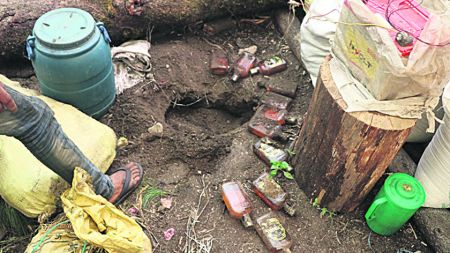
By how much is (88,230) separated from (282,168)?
122cm

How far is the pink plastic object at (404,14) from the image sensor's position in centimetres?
202

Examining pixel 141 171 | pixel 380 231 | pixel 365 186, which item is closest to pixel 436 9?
pixel 365 186

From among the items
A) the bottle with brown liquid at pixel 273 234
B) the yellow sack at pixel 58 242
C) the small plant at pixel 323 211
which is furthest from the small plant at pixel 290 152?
the yellow sack at pixel 58 242

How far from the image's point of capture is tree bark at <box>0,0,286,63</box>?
A: 304cm

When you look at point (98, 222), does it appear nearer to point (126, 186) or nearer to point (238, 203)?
point (126, 186)

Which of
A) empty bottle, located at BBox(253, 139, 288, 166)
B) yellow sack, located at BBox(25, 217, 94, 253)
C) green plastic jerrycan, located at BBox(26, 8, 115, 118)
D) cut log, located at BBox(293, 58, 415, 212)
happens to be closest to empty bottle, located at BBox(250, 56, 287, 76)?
empty bottle, located at BBox(253, 139, 288, 166)

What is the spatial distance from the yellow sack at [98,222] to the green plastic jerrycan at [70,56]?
70 cm

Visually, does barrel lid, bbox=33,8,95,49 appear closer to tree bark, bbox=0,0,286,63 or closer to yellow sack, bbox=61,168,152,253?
tree bark, bbox=0,0,286,63

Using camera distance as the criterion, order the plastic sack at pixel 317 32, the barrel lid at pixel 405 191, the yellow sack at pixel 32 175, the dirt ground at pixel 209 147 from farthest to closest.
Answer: the plastic sack at pixel 317 32 → the dirt ground at pixel 209 147 → the yellow sack at pixel 32 175 → the barrel lid at pixel 405 191

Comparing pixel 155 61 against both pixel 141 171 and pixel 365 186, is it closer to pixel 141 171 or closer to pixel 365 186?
pixel 141 171

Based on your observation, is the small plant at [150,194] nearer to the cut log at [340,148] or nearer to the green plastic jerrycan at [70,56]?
the green plastic jerrycan at [70,56]

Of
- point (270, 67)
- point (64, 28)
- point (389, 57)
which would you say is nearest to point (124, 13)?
point (64, 28)

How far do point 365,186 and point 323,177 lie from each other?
0.77ft

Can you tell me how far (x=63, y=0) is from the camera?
3.16 metres
